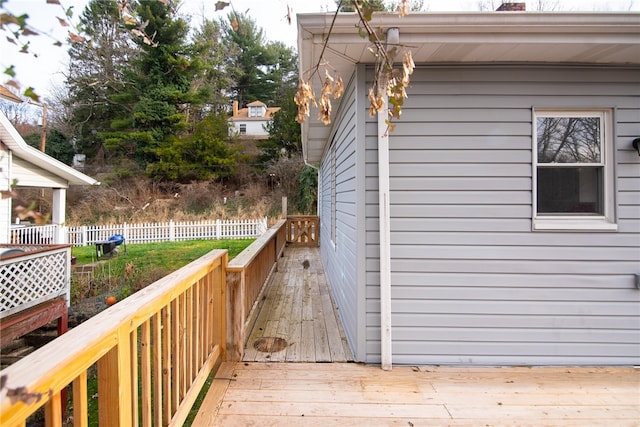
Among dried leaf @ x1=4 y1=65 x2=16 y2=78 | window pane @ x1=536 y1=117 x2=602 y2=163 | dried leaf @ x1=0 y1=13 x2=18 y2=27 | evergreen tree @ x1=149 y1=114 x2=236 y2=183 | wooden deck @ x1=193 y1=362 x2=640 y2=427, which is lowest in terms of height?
wooden deck @ x1=193 y1=362 x2=640 y2=427

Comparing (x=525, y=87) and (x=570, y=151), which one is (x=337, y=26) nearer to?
(x=525, y=87)

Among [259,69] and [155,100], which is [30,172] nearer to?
[155,100]

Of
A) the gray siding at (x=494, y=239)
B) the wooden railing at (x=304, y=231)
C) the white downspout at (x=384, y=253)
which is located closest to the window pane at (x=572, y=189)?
the gray siding at (x=494, y=239)

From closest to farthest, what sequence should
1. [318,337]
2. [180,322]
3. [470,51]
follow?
[180,322] < [470,51] < [318,337]

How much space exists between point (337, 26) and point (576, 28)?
5.54 ft

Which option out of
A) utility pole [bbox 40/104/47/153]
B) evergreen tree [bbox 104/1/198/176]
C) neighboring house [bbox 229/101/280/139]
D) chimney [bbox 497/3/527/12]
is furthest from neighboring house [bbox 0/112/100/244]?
neighboring house [bbox 229/101/280/139]

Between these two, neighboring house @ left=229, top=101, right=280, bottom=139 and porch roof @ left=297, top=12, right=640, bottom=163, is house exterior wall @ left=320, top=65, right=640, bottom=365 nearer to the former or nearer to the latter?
porch roof @ left=297, top=12, right=640, bottom=163

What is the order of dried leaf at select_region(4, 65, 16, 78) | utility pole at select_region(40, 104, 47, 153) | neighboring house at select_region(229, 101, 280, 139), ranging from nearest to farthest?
1. dried leaf at select_region(4, 65, 16, 78)
2. utility pole at select_region(40, 104, 47, 153)
3. neighboring house at select_region(229, 101, 280, 139)

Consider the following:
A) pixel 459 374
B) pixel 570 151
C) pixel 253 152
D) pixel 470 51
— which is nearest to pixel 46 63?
pixel 470 51

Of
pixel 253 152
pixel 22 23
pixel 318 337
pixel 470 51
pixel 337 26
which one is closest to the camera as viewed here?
pixel 22 23

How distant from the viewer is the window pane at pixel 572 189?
8.96 ft

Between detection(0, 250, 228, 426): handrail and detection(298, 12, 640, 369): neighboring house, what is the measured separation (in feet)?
4.17

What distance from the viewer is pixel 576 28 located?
2322mm

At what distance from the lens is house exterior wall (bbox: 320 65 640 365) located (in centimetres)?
269
